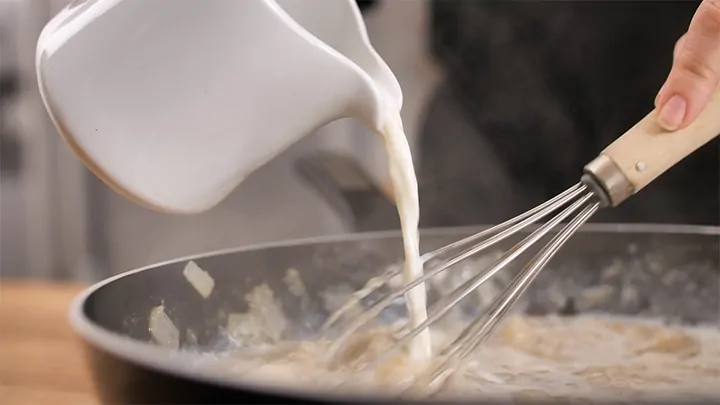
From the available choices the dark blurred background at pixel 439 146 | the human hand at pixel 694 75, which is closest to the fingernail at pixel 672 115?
the human hand at pixel 694 75

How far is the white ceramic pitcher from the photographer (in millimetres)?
438

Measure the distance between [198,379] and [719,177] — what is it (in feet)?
3.99

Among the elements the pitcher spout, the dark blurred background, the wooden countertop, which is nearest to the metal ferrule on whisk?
the pitcher spout

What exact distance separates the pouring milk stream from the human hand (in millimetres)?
184

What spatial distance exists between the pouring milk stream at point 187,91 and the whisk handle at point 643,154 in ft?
0.48

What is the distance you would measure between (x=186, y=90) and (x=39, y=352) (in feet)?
1.36

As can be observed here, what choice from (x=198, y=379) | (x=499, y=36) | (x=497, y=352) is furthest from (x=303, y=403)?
(x=499, y=36)

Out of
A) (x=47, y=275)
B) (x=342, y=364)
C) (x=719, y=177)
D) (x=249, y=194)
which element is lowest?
(x=47, y=275)

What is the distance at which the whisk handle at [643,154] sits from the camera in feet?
1.70

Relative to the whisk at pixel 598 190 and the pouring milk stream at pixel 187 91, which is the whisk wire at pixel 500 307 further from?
the pouring milk stream at pixel 187 91

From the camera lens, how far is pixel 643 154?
1.71 ft

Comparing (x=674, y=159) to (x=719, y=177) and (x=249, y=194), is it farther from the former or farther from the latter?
(x=249, y=194)

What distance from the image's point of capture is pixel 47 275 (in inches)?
71.3

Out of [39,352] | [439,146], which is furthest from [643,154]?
[439,146]
